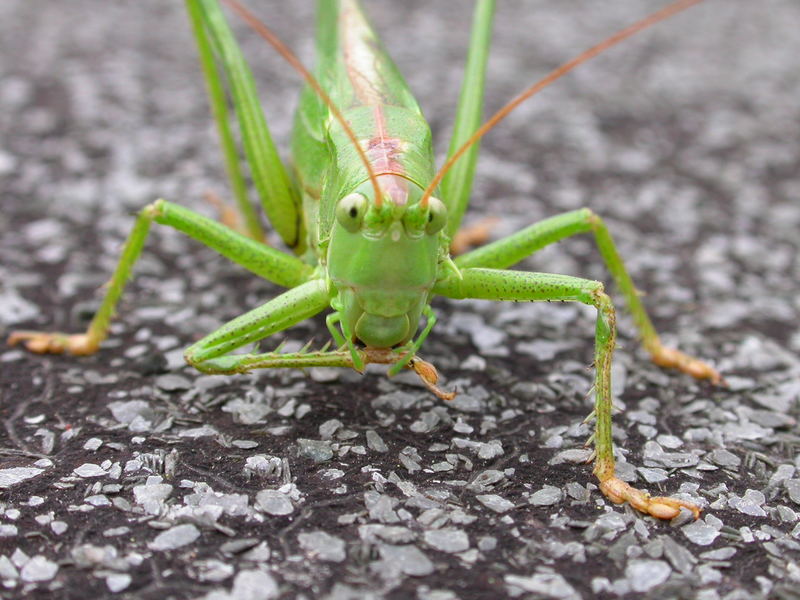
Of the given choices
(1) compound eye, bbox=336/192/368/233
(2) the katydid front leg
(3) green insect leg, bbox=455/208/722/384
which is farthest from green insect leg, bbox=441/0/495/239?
(1) compound eye, bbox=336/192/368/233

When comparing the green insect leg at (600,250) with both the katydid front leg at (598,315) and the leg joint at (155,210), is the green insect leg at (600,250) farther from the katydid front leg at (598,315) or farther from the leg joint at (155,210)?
the leg joint at (155,210)

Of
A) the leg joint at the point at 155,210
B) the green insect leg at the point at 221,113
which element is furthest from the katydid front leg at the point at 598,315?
the green insect leg at the point at 221,113

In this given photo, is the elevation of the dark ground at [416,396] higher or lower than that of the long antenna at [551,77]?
lower

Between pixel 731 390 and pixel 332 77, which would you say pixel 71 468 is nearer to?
pixel 332 77

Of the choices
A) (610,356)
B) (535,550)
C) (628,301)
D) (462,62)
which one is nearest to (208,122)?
(462,62)

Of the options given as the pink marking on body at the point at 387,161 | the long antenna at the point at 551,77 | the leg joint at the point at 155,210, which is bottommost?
the leg joint at the point at 155,210

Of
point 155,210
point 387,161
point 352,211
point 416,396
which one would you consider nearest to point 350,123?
point 387,161

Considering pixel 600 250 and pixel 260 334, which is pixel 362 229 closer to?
pixel 260 334
